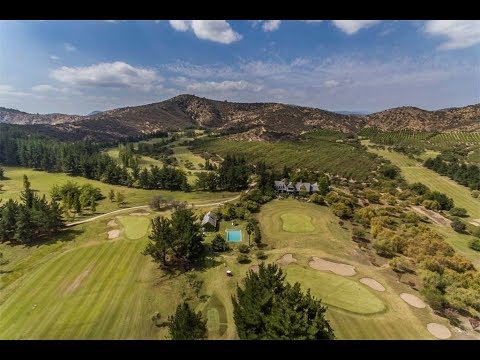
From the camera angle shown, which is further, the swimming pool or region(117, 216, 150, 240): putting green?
region(117, 216, 150, 240): putting green

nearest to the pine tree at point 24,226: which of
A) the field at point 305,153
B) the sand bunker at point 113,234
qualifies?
the sand bunker at point 113,234

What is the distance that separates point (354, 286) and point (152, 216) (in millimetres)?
36304

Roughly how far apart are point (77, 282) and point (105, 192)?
40653 mm

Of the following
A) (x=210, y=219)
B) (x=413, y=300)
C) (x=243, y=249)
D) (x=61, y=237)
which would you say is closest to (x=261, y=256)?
(x=243, y=249)

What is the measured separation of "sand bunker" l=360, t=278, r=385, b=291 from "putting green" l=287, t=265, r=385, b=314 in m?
0.91

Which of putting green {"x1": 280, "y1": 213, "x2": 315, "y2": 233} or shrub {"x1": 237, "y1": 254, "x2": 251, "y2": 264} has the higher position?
putting green {"x1": 280, "y1": 213, "x2": 315, "y2": 233}

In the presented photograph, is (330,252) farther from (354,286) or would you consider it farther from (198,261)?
(198,261)

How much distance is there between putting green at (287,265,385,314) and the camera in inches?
1249

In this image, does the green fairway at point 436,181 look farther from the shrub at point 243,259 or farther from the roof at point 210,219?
the roof at point 210,219

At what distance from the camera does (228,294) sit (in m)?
34.4

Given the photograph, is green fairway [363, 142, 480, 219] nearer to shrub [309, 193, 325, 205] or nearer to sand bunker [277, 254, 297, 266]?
shrub [309, 193, 325, 205]

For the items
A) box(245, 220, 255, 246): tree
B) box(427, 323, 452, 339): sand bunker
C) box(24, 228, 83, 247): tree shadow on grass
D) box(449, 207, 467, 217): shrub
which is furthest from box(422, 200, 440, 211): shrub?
box(24, 228, 83, 247): tree shadow on grass

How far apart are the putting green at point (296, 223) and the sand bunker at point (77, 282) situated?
29409 mm

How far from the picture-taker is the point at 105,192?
74.1m
